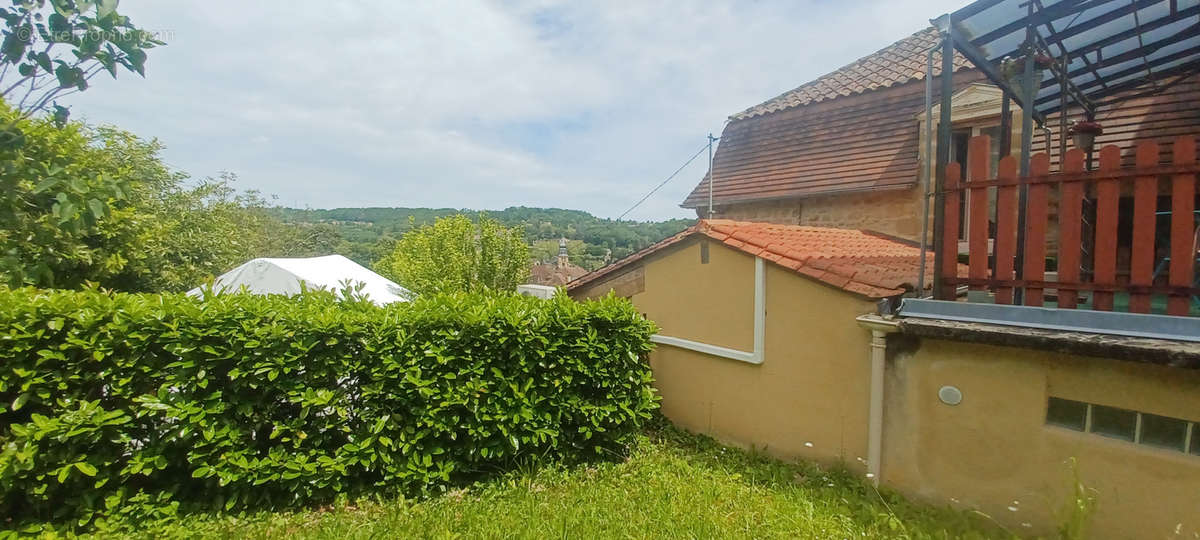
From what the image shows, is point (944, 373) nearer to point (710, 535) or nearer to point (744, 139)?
point (710, 535)

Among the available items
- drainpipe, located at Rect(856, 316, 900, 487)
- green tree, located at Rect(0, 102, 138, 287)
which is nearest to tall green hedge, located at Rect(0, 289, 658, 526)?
green tree, located at Rect(0, 102, 138, 287)

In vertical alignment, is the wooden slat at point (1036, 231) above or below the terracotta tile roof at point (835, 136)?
below

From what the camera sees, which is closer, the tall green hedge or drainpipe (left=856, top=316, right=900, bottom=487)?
the tall green hedge

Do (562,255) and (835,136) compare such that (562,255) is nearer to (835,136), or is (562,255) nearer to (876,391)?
(835,136)

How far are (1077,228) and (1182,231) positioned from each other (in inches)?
19.8

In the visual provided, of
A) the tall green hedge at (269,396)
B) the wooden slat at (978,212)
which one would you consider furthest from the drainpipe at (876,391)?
the tall green hedge at (269,396)

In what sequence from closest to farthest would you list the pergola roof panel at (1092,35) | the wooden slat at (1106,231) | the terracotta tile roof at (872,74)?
the wooden slat at (1106,231), the pergola roof panel at (1092,35), the terracotta tile roof at (872,74)

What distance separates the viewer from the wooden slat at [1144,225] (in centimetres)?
332

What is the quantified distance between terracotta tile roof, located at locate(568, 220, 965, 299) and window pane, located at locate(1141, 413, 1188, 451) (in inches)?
68.3

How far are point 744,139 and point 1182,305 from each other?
833cm

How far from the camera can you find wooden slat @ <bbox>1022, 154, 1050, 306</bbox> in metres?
3.68

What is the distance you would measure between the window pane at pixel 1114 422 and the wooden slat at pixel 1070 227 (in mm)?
786

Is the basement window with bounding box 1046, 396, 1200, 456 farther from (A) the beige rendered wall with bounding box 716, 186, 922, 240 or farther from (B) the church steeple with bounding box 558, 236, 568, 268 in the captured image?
(B) the church steeple with bounding box 558, 236, 568, 268

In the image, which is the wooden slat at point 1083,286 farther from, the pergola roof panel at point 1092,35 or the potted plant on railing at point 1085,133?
the potted plant on railing at point 1085,133
